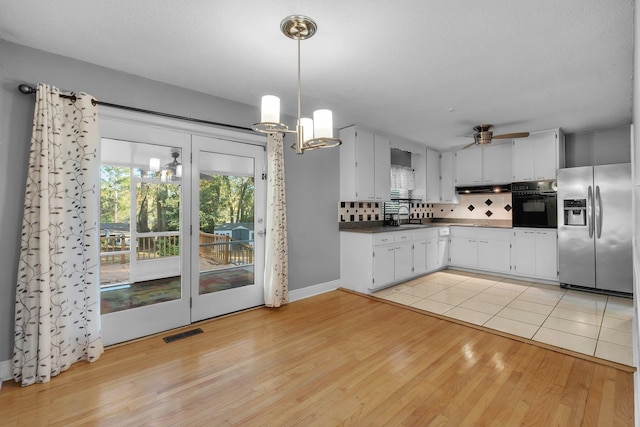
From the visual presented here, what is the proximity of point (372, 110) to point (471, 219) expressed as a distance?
12.3ft

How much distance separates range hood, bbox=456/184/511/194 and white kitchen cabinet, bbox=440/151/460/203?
15cm

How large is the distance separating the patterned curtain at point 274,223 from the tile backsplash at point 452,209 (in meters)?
1.28

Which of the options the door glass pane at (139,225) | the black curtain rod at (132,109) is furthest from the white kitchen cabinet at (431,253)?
the door glass pane at (139,225)

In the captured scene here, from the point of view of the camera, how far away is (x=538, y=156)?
4797 millimetres

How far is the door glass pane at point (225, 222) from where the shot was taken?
328cm

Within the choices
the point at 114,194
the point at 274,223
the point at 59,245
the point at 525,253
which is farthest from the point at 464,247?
the point at 59,245

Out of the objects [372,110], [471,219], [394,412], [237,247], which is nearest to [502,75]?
[372,110]

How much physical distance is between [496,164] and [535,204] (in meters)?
1.01

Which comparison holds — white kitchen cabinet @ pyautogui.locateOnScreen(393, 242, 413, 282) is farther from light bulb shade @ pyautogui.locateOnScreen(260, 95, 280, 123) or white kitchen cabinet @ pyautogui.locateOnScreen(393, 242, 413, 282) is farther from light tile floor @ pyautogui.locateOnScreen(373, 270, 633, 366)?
light bulb shade @ pyautogui.locateOnScreen(260, 95, 280, 123)

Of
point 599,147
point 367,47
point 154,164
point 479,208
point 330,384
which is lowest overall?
point 330,384

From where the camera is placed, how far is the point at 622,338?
2.76 meters

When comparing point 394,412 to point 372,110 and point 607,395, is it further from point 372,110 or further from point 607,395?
point 372,110

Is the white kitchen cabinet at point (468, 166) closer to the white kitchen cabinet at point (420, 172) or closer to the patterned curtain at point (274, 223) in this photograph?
the white kitchen cabinet at point (420, 172)

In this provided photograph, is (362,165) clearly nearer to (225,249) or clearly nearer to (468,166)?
(225,249)
